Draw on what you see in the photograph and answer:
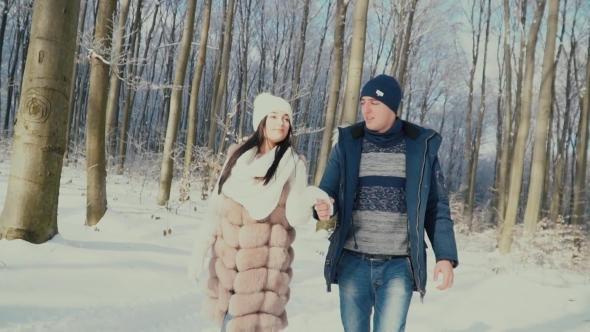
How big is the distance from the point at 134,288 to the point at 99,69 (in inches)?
159

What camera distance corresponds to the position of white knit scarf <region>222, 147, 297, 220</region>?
2.51 metres

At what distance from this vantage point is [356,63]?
28.5ft

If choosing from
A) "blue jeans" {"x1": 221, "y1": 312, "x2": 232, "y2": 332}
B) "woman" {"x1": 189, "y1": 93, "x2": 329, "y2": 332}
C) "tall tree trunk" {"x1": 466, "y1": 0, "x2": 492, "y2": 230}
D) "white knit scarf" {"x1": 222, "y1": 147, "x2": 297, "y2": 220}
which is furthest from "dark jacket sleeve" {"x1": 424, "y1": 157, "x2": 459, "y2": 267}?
"tall tree trunk" {"x1": 466, "y1": 0, "x2": 492, "y2": 230}

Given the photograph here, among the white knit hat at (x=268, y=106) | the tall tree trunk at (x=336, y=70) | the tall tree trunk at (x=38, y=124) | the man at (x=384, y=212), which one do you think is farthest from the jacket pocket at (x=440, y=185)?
the tall tree trunk at (x=336, y=70)

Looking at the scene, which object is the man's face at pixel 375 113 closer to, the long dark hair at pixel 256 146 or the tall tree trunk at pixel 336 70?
the long dark hair at pixel 256 146

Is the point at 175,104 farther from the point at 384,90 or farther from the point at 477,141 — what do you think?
the point at 477,141

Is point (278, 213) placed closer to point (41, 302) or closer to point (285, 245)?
point (285, 245)

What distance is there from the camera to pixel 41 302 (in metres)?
3.69

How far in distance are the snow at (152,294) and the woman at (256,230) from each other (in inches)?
68.0

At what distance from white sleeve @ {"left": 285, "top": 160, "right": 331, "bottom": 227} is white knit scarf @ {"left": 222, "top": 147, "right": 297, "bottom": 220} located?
0.06 meters

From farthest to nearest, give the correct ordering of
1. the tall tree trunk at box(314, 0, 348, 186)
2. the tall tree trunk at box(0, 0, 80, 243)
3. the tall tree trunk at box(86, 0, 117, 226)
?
the tall tree trunk at box(314, 0, 348, 186)
the tall tree trunk at box(86, 0, 117, 226)
the tall tree trunk at box(0, 0, 80, 243)

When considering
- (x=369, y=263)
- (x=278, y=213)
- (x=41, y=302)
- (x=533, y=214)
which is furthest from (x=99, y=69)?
(x=533, y=214)

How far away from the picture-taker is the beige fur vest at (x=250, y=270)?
2.50 meters

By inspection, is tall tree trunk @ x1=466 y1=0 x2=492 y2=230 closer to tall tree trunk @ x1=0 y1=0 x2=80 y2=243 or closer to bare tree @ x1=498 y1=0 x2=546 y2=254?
bare tree @ x1=498 y1=0 x2=546 y2=254
